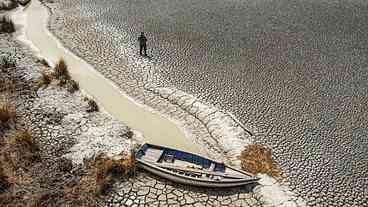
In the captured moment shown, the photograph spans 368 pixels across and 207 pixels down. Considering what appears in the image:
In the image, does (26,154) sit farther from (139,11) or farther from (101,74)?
(139,11)

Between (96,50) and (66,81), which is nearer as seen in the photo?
(66,81)

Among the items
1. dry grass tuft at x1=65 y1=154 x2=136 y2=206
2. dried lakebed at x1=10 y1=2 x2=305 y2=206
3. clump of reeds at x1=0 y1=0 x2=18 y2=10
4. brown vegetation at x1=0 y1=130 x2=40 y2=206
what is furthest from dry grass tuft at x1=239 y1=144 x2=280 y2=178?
clump of reeds at x1=0 y1=0 x2=18 y2=10

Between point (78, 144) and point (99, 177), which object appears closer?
point (99, 177)

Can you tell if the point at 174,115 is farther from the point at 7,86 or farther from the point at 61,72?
the point at 7,86

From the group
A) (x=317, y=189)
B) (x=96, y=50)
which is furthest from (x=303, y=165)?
(x=96, y=50)

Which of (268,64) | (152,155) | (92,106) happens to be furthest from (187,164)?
(268,64)

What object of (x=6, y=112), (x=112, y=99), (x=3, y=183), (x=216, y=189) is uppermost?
(x=112, y=99)
